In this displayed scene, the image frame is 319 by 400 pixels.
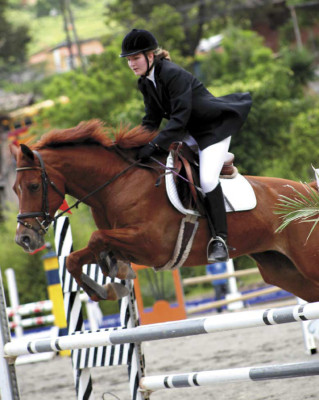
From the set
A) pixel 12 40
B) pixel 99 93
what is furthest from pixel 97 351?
pixel 12 40

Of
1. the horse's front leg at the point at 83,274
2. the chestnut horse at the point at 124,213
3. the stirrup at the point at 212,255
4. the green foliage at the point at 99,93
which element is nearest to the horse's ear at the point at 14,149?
the chestnut horse at the point at 124,213

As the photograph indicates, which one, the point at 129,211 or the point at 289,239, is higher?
the point at 129,211

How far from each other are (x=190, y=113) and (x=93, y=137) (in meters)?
0.64

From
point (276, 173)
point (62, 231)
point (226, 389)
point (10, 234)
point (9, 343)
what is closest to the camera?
point (9, 343)

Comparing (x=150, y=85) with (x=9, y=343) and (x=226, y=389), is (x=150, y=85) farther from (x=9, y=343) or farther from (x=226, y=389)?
(x=226, y=389)

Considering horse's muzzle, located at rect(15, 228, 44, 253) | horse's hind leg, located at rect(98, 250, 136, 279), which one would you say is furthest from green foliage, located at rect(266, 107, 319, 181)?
horse's muzzle, located at rect(15, 228, 44, 253)

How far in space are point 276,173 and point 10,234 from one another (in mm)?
6532

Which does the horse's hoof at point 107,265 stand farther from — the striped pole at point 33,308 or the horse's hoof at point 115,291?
the striped pole at point 33,308

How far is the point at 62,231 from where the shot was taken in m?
5.23

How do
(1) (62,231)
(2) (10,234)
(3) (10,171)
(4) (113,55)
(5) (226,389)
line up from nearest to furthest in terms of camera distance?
(1) (62,231) → (5) (226,389) → (2) (10,234) → (4) (113,55) → (3) (10,171)

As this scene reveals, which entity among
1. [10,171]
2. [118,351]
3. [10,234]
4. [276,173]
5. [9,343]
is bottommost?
[10,171]

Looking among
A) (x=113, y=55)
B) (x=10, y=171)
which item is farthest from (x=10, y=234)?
(x=10, y=171)

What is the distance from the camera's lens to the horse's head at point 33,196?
4324 millimetres

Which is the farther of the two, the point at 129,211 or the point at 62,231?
the point at 62,231
